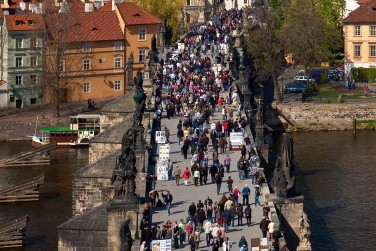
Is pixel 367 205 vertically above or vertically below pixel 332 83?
below

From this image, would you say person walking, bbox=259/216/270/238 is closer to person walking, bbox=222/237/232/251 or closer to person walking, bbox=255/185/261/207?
person walking, bbox=222/237/232/251

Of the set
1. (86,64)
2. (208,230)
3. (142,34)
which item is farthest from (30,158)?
(208,230)

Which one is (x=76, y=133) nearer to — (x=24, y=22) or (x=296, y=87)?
(x=24, y=22)

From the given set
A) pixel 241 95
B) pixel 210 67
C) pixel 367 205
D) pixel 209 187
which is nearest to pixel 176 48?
pixel 210 67

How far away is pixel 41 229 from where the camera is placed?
281ft

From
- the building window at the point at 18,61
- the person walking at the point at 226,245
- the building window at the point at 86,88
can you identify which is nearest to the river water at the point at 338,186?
the person walking at the point at 226,245

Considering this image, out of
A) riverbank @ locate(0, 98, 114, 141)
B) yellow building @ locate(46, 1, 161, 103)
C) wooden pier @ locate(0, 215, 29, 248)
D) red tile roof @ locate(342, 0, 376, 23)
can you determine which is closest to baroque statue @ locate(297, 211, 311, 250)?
wooden pier @ locate(0, 215, 29, 248)

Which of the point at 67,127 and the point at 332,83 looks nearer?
the point at 67,127

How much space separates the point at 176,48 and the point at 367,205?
30.8 m

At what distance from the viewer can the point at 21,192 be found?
97.4 m

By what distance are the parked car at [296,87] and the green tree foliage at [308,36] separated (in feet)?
6.47

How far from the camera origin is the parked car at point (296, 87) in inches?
5049

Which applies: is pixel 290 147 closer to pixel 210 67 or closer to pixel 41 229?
pixel 41 229

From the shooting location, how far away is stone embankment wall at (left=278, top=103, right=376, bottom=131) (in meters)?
122
